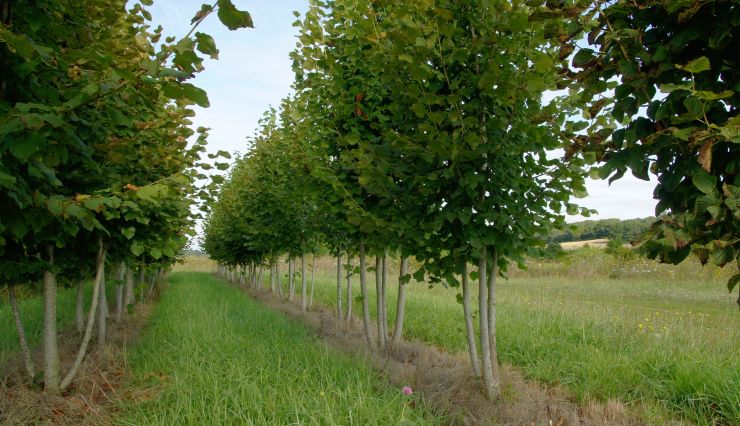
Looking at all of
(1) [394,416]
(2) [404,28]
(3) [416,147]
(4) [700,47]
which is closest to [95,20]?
(2) [404,28]

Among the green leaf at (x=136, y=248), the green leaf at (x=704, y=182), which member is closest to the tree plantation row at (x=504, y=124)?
the green leaf at (x=704, y=182)

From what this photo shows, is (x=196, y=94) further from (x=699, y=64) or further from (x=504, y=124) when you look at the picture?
(x=504, y=124)

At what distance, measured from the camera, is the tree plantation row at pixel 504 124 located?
64.8 inches

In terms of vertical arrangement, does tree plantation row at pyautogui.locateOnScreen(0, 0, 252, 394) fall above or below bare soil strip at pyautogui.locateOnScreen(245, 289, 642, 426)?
above

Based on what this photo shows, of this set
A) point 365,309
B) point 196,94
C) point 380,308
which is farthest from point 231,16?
point 365,309

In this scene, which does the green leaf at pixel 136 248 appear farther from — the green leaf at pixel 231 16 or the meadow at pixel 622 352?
the meadow at pixel 622 352

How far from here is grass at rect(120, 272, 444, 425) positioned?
2980 millimetres

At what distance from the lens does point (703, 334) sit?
6125mm

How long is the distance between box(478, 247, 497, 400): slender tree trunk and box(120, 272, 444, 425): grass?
66 centimetres

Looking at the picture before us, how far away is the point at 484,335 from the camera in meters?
3.71

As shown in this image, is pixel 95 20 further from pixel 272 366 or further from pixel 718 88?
pixel 718 88

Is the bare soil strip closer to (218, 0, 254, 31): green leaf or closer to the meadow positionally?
the meadow

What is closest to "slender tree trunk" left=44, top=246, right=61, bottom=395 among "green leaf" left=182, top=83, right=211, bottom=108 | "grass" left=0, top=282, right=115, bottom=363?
"grass" left=0, top=282, right=115, bottom=363

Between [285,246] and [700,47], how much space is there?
939 cm
